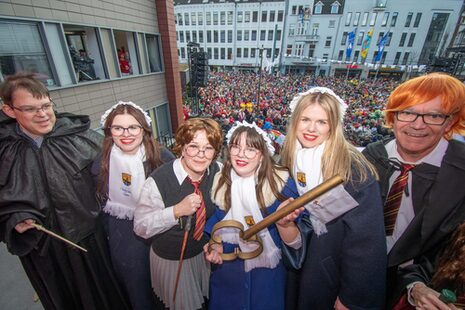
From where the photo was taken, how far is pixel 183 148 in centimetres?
201

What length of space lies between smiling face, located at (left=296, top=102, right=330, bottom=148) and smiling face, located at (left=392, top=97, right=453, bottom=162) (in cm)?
65

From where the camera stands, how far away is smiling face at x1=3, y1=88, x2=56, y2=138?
185 cm

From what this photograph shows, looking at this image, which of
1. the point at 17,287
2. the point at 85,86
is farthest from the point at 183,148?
the point at 85,86

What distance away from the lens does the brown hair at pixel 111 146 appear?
87.2 inches

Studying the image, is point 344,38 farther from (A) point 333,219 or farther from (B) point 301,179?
(A) point 333,219

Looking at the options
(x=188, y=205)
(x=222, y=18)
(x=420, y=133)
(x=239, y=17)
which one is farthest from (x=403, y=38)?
(x=188, y=205)

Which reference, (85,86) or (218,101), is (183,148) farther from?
(218,101)

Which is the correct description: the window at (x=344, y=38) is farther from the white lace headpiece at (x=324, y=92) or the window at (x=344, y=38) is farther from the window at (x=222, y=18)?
the white lace headpiece at (x=324, y=92)

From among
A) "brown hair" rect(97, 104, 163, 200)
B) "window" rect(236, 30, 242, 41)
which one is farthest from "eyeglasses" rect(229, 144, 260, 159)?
"window" rect(236, 30, 242, 41)

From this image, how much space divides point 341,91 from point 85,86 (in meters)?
25.4

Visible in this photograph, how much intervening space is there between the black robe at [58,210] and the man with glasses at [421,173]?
9.91 feet

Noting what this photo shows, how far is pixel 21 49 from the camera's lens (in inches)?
181

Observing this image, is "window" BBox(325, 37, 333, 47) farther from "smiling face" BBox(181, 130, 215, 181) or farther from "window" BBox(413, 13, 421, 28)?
"smiling face" BBox(181, 130, 215, 181)

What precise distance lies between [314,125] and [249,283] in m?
1.57
